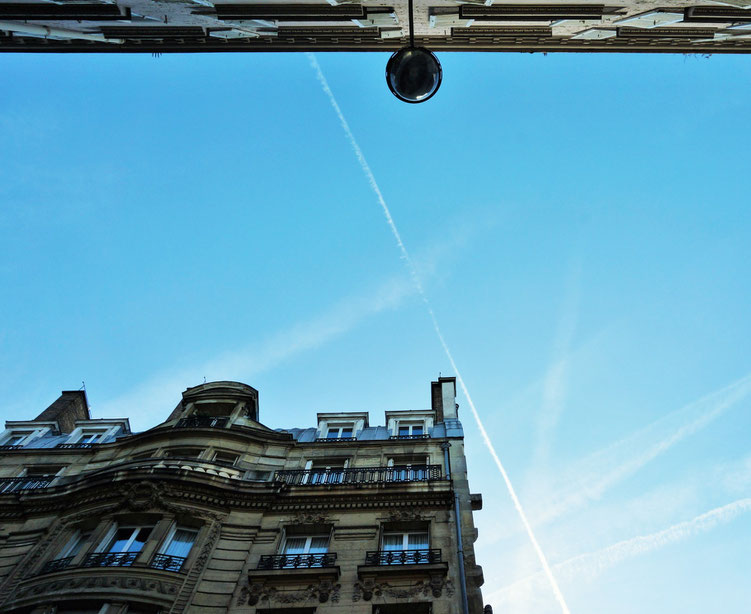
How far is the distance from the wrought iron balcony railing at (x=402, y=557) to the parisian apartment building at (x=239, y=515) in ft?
0.13

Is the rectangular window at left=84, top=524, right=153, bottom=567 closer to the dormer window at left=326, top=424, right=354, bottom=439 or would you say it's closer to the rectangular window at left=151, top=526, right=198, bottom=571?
the rectangular window at left=151, top=526, right=198, bottom=571

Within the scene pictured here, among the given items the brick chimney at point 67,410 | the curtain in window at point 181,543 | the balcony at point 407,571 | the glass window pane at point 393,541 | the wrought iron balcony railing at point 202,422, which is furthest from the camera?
the brick chimney at point 67,410

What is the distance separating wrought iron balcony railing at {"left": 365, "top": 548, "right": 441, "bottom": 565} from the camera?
17.8m

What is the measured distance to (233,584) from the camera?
17.6m

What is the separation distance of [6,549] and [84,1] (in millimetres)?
17435

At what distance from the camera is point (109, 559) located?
17.8m

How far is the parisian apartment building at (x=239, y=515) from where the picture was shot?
16.9 m

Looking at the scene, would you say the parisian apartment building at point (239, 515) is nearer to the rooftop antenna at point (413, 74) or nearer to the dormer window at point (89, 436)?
the dormer window at point (89, 436)

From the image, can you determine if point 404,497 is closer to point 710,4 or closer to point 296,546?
point 296,546

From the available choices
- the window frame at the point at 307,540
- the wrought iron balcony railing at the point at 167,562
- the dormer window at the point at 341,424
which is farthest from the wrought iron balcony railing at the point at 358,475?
the wrought iron balcony railing at the point at 167,562

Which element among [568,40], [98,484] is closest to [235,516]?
[98,484]

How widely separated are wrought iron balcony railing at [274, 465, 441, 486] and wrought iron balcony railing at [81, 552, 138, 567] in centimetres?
555

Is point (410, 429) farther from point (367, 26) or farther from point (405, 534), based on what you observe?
point (367, 26)

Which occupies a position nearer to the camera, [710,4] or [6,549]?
[710,4]
